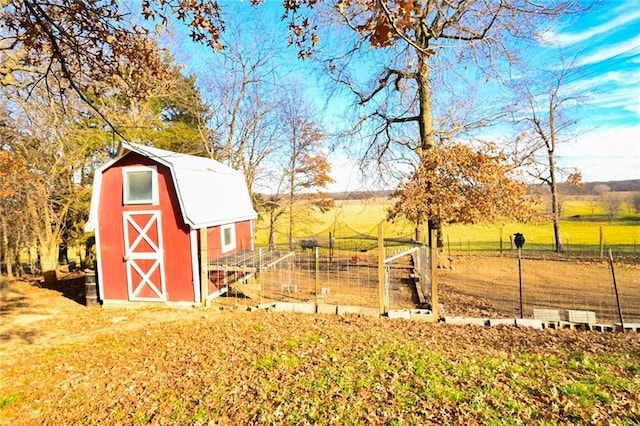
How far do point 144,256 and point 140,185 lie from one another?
7.05 feet

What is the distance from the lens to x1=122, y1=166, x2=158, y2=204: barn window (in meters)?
9.52

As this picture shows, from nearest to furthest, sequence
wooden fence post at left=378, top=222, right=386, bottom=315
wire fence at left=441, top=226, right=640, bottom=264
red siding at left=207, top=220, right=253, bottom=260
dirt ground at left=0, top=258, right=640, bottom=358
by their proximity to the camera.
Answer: wooden fence post at left=378, top=222, right=386, bottom=315
dirt ground at left=0, top=258, right=640, bottom=358
red siding at left=207, top=220, right=253, bottom=260
wire fence at left=441, top=226, right=640, bottom=264

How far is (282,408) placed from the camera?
3.46 m

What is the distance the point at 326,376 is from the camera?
4.13 m

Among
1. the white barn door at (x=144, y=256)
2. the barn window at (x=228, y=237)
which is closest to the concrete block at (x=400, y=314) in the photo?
the barn window at (x=228, y=237)

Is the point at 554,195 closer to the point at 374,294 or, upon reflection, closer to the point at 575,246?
the point at 575,246

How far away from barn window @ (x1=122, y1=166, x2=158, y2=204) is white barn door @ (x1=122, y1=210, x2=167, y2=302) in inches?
15.6

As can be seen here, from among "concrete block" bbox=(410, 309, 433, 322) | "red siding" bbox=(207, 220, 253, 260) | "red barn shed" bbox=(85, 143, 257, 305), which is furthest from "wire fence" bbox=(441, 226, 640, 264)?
"red barn shed" bbox=(85, 143, 257, 305)

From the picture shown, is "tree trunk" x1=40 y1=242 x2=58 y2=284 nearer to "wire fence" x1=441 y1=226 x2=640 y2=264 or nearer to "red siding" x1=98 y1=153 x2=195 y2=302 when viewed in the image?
"red siding" x1=98 y1=153 x2=195 y2=302

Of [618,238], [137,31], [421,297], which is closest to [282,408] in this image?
[137,31]

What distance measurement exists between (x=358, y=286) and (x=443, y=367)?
7.75m

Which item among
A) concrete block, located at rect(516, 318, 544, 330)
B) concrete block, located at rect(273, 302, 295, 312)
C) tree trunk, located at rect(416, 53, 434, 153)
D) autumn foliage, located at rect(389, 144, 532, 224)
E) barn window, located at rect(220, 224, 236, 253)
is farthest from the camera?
tree trunk, located at rect(416, 53, 434, 153)

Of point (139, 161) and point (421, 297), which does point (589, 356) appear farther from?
point (139, 161)

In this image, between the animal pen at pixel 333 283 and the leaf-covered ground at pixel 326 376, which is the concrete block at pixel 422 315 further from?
the leaf-covered ground at pixel 326 376
